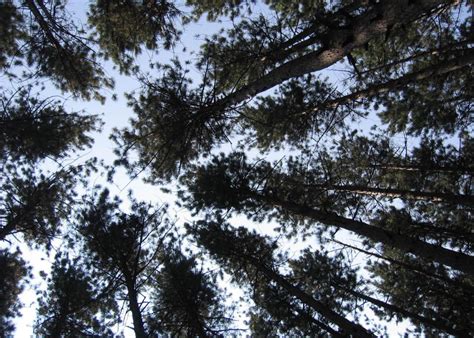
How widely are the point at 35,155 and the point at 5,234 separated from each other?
2.26 m

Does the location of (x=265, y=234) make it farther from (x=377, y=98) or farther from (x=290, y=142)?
(x=377, y=98)

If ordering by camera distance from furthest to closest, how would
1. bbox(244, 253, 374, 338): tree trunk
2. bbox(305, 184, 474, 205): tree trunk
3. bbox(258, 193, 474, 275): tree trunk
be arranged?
bbox(305, 184, 474, 205): tree trunk < bbox(244, 253, 374, 338): tree trunk < bbox(258, 193, 474, 275): tree trunk

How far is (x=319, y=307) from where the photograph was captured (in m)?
9.02

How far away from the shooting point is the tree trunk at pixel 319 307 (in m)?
8.21

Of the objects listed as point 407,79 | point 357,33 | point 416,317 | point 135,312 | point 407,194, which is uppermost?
point 407,79

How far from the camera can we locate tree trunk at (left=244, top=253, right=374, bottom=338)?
821 cm

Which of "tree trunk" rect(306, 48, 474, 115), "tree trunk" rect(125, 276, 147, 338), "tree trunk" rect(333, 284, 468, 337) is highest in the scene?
"tree trunk" rect(306, 48, 474, 115)

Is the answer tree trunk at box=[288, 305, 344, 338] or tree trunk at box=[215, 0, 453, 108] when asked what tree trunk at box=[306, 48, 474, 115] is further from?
tree trunk at box=[288, 305, 344, 338]

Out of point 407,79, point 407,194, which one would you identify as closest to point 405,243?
point 407,194

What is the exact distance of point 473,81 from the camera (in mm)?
9445

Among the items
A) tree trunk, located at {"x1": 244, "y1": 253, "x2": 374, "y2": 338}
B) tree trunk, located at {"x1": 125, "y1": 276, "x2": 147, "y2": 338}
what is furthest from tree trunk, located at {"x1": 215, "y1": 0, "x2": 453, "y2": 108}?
tree trunk, located at {"x1": 244, "y1": 253, "x2": 374, "y2": 338}

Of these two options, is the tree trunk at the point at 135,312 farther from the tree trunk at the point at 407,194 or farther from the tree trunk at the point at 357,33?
the tree trunk at the point at 407,194

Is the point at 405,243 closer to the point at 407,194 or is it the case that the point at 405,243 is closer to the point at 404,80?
the point at 407,194

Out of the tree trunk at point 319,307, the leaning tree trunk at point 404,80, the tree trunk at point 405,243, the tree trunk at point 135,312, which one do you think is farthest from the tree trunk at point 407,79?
the tree trunk at point 135,312
